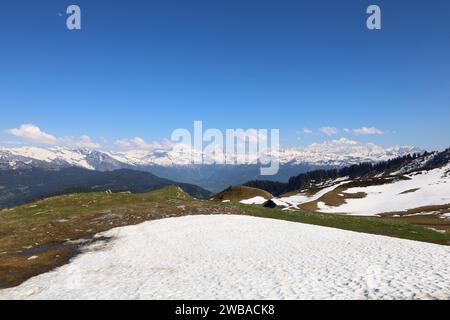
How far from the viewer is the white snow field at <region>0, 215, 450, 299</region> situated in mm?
18484

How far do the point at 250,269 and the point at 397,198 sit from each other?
366ft

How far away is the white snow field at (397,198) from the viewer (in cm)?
10631

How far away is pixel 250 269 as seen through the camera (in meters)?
23.7

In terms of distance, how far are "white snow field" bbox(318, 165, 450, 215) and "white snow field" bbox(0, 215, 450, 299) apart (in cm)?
8011

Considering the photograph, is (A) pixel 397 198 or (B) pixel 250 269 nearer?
(B) pixel 250 269

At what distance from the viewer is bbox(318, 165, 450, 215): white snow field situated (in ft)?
349

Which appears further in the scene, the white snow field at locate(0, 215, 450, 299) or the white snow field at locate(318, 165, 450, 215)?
the white snow field at locate(318, 165, 450, 215)

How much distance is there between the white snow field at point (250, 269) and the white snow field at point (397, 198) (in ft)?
263

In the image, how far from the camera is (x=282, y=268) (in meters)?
23.5

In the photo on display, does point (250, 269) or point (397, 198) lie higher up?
point (250, 269)

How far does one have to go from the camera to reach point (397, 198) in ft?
393

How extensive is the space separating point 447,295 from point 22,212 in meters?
55.8
